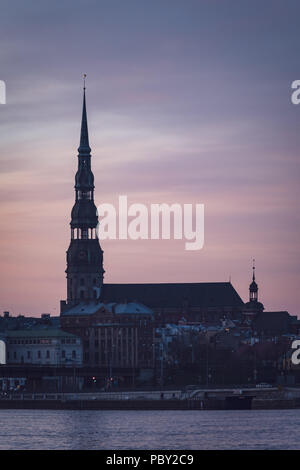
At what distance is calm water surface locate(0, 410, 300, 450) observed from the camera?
357 feet

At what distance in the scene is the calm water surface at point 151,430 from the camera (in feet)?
357

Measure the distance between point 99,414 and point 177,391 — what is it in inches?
646

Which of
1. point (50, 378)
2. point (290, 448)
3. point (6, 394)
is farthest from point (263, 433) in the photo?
point (50, 378)

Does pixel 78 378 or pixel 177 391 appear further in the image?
pixel 78 378

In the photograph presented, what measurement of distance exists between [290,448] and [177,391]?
2330 inches

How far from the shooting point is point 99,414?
5866 inches

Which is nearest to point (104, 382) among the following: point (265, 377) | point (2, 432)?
point (265, 377)

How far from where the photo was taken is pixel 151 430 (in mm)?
121062

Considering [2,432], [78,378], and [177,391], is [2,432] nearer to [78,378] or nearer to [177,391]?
[177,391]
